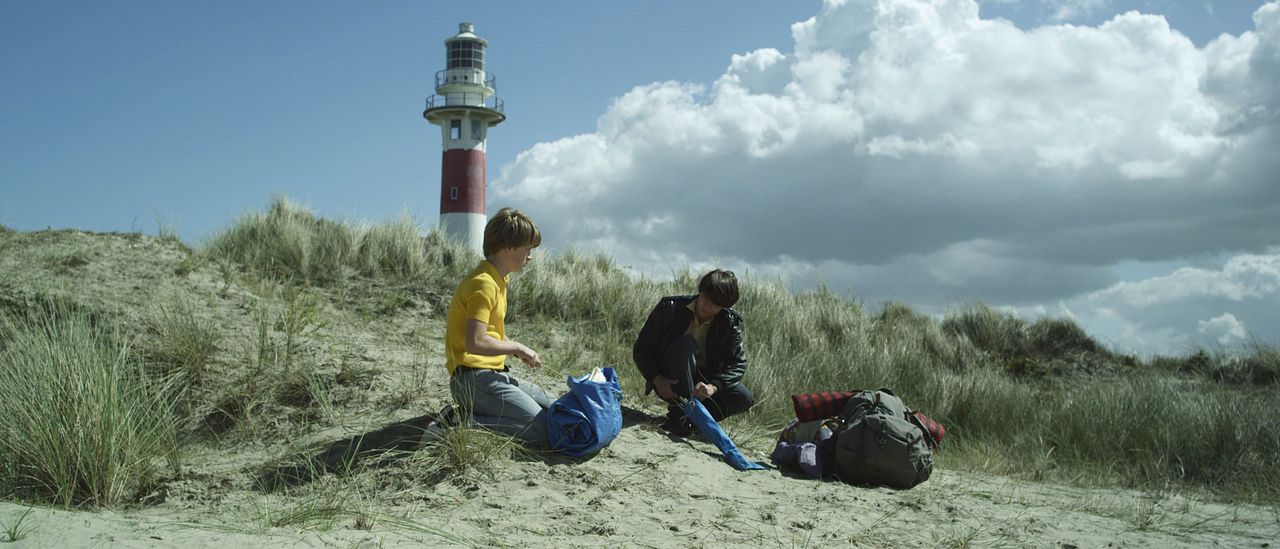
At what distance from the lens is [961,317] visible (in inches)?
575

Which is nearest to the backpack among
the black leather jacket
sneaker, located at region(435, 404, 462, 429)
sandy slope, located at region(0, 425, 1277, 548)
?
sandy slope, located at region(0, 425, 1277, 548)

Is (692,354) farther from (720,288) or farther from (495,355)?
(495,355)

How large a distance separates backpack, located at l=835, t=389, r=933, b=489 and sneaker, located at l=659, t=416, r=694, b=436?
1.03m

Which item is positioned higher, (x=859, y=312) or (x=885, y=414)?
(x=859, y=312)

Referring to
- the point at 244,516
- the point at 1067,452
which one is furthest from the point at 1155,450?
the point at 244,516

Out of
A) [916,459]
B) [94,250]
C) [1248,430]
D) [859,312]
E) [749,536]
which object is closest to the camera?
[749,536]

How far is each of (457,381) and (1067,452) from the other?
595 cm

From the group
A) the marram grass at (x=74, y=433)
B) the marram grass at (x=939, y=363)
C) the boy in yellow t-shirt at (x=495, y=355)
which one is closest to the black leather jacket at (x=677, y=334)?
the marram grass at (x=939, y=363)

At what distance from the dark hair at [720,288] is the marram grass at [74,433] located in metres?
3.51

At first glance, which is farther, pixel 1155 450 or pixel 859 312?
pixel 859 312

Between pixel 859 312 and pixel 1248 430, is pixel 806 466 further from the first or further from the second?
pixel 859 312

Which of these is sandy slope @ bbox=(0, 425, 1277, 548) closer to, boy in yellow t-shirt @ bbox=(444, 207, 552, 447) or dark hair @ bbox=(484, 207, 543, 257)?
boy in yellow t-shirt @ bbox=(444, 207, 552, 447)

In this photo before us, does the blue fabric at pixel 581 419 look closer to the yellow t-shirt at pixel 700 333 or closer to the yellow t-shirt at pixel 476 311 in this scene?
the yellow t-shirt at pixel 476 311

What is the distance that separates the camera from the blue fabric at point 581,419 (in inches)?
210
